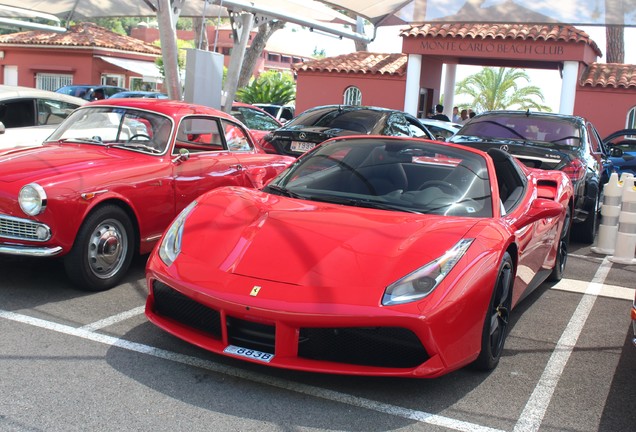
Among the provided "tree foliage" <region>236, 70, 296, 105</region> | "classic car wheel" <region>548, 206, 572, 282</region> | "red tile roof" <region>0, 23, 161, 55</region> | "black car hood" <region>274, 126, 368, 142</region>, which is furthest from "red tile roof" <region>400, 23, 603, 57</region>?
"red tile roof" <region>0, 23, 161, 55</region>

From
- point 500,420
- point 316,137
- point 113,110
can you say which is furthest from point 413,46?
point 500,420

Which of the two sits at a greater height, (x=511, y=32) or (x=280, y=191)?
(x=511, y=32)

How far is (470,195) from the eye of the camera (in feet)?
15.7

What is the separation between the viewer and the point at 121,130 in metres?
6.57

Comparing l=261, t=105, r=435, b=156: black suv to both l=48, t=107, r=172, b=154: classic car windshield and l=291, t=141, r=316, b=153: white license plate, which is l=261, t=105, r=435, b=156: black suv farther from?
l=48, t=107, r=172, b=154: classic car windshield

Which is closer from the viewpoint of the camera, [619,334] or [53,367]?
[53,367]

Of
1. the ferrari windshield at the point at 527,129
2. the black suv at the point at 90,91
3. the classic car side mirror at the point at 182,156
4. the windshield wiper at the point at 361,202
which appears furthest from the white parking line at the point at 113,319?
the black suv at the point at 90,91

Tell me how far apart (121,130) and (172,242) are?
259 centimetres

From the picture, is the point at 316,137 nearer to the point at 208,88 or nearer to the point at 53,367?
the point at 208,88

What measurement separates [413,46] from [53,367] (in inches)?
837

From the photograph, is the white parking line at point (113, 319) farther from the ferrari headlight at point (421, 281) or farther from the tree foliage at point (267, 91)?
the tree foliage at point (267, 91)

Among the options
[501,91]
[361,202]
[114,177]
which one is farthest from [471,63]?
[361,202]

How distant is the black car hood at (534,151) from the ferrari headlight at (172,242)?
4.92 metres

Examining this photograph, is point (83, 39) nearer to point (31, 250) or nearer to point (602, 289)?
point (31, 250)
